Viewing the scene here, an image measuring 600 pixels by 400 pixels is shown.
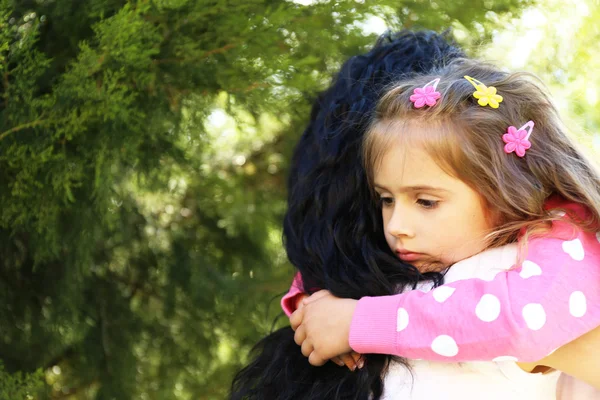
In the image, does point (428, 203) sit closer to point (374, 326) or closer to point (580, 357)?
point (374, 326)

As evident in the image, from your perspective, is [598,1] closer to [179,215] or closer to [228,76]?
[228,76]

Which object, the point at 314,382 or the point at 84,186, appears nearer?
the point at 314,382

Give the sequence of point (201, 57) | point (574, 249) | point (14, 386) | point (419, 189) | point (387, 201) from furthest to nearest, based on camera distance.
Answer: point (201, 57)
point (14, 386)
point (387, 201)
point (419, 189)
point (574, 249)

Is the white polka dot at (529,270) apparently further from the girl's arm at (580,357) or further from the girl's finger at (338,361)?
the girl's finger at (338,361)

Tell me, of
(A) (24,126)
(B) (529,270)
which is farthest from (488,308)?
(A) (24,126)

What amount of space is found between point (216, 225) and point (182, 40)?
3.27 ft

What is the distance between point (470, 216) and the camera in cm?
202

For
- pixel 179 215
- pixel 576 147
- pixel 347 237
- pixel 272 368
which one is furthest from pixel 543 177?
pixel 179 215

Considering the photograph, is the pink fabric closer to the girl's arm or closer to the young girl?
the young girl

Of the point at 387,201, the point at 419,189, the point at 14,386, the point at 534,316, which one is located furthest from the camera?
the point at 14,386

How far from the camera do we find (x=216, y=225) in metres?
3.22

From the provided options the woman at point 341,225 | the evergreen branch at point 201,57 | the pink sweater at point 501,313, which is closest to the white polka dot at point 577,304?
the pink sweater at point 501,313

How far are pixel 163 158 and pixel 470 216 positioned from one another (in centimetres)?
106

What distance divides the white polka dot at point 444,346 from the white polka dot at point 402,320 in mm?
77
